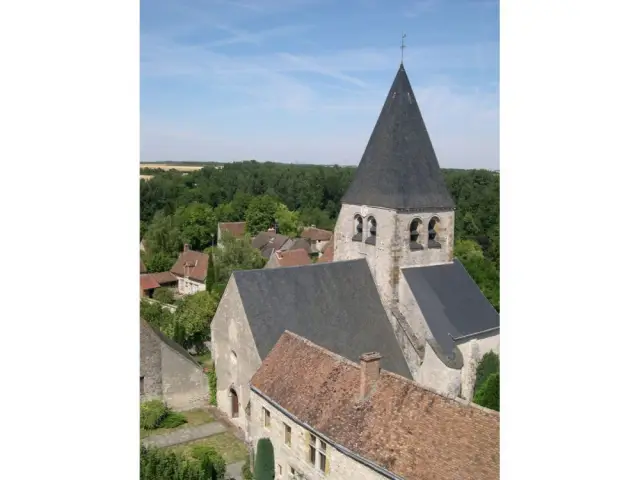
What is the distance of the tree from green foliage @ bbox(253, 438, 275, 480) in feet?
103

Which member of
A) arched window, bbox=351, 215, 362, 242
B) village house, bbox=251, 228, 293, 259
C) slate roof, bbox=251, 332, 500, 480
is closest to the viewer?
slate roof, bbox=251, 332, 500, 480

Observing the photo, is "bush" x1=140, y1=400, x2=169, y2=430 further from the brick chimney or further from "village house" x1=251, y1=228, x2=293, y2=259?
"village house" x1=251, y1=228, x2=293, y2=259

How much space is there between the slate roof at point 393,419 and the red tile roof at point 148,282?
1910 centimetres

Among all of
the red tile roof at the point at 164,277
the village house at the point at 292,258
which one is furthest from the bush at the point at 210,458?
the red tile roof at the point at 164,277

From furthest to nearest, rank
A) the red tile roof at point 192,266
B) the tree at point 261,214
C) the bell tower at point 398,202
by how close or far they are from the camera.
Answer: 1. the tree at point 261,214
2. the red tile roof at point 192,266
3. the bell tower at point 398,202

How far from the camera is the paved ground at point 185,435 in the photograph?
10170 millimetres

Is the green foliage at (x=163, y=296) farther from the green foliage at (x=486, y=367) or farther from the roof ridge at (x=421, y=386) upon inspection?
the green foliage at (x=486, y=367)

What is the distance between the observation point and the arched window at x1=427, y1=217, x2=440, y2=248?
12.3m

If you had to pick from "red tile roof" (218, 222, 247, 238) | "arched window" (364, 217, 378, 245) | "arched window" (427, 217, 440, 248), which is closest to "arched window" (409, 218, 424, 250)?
"arched window" (427, 217, 440, 248)
